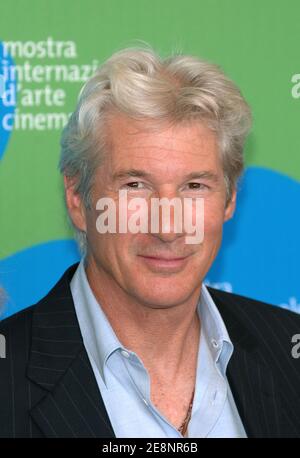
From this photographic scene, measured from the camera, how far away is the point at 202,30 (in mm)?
2148

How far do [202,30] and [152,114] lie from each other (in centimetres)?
64

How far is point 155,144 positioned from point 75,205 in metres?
0.28

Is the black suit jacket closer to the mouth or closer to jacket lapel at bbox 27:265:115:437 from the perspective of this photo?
jacket lapel at bbox 27:265:115:437

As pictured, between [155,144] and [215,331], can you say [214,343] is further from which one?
[155,144]

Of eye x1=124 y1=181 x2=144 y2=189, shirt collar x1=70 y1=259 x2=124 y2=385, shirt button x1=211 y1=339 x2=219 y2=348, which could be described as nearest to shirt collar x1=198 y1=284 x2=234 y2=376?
shirt button x1=211 y1=339 x2=219 y2=348

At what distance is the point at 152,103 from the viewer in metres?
1.60

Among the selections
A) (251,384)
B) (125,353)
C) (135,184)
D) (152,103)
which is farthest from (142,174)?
(251,384)

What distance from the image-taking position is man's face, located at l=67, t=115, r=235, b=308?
161 cm

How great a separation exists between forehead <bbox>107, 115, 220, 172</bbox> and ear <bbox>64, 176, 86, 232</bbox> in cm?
17

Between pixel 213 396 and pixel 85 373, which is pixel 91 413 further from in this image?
pixel 213 396

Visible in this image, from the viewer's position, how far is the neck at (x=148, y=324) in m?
1.70

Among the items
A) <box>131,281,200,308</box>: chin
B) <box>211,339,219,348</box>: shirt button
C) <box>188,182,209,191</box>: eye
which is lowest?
<box>211,339,219,348</box>: shirt button

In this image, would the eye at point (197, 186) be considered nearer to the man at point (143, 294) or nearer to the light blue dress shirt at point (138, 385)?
the man at point (143, 294)
